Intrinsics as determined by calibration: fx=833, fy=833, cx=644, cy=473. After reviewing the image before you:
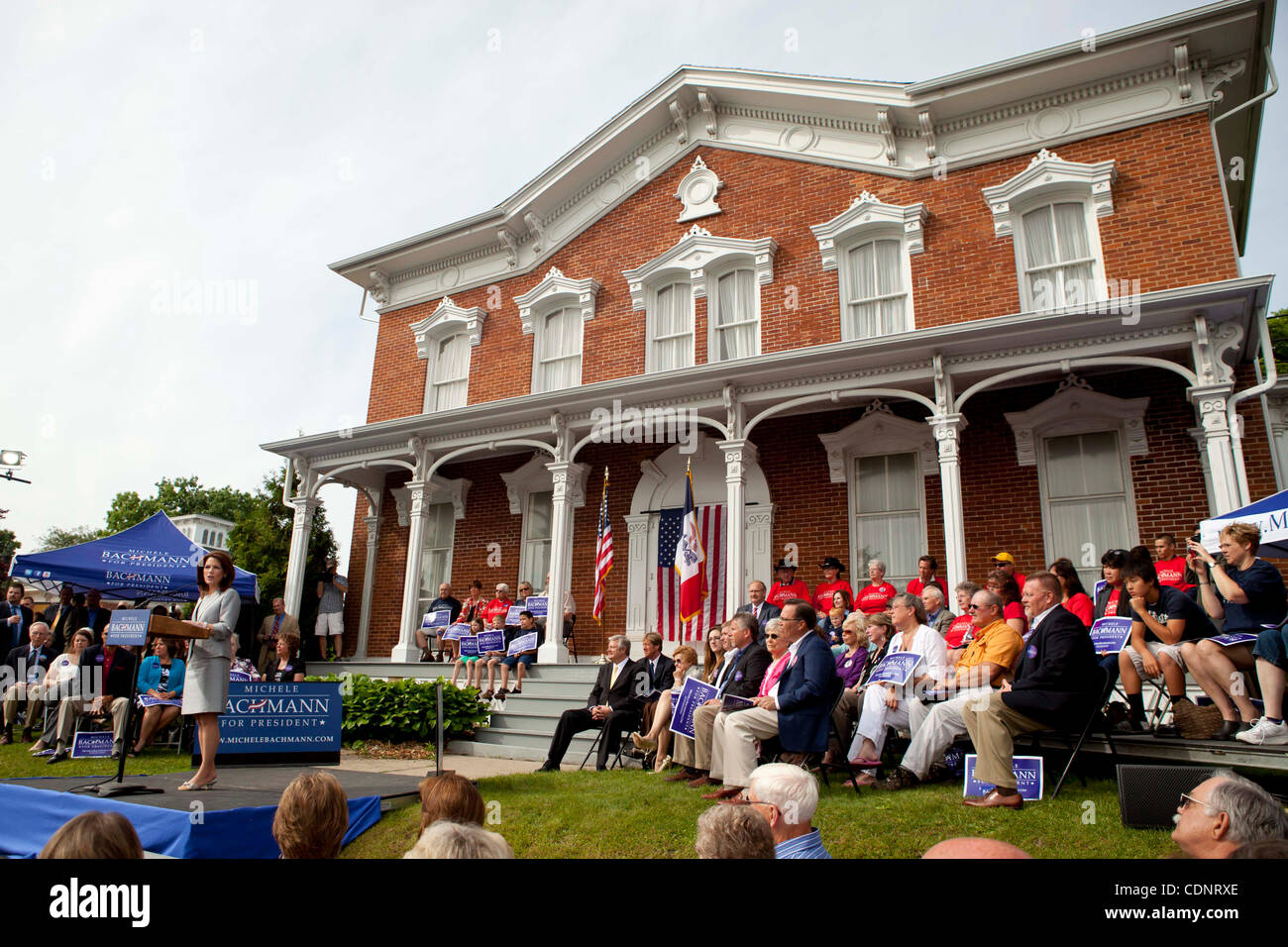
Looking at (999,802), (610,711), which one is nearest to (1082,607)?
(999,802)

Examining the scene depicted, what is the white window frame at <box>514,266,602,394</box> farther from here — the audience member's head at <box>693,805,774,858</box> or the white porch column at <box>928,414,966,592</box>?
the audience member's head at <box>693,805,774,858</box>

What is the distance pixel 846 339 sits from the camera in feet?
41.8

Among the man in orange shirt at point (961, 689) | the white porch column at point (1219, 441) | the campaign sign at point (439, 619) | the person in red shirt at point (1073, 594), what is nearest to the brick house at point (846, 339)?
the white porch column at point (1219, 441)

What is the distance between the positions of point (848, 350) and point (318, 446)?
965cm

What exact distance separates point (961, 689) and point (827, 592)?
428cm

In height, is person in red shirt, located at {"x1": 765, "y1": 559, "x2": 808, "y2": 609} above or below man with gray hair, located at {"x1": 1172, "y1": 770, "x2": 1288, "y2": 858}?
above

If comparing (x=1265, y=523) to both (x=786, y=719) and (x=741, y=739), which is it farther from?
(x=741, y=739)

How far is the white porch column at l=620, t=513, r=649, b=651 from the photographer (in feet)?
45.2

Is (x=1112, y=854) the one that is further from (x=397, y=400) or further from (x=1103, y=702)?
(x=397, y=400)

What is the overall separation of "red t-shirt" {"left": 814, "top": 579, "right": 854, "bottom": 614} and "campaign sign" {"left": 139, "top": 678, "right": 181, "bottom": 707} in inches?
308

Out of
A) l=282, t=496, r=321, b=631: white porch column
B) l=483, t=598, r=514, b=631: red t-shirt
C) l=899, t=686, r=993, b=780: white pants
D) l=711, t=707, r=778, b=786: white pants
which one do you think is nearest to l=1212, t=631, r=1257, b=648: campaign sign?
l=899, t=686, r=993, b=780: white pants

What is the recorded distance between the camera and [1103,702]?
225 inches
